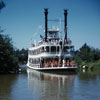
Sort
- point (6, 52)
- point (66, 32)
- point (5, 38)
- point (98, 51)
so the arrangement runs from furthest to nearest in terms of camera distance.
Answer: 1. point (98, 51)
2. point (66, 32)
3. point (5, 38)
4. point (6, 52)

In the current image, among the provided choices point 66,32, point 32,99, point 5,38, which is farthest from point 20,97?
point 66,32

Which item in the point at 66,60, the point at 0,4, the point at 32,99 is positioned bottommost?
the point at 32,99

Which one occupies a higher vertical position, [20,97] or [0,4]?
[0,4]

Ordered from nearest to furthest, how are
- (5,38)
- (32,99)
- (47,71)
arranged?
(32,99) < (5,38) < (47,71)

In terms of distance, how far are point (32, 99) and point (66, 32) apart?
3682 cm

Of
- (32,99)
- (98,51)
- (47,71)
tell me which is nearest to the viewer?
(32,99)

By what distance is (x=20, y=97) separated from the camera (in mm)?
17578

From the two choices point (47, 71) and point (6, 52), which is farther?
point (47, 71)

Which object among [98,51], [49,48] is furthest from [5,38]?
[98,51]

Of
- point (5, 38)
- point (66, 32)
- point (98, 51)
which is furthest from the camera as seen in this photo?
point (98, 51)

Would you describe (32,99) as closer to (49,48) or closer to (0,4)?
(0,4)

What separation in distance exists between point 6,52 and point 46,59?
9.77m

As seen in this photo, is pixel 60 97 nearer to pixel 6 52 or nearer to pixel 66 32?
pixel 6 52

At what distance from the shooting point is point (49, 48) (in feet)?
149
